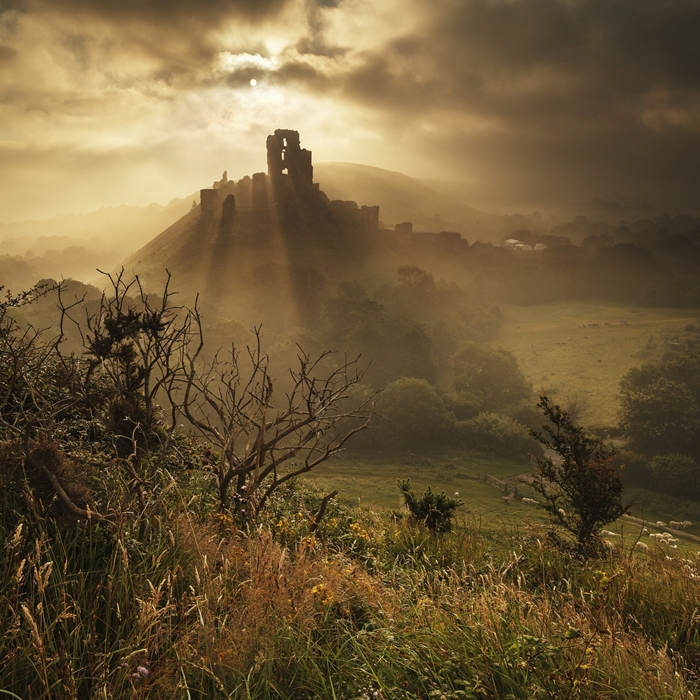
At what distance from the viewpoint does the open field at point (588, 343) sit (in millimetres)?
72812

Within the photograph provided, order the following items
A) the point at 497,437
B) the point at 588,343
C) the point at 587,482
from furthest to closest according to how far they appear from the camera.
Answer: the point at 588,343 < the point at 497,437 < the point at 587,482

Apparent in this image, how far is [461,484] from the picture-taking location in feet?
161

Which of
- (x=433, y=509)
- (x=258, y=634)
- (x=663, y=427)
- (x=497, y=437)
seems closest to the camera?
(x=258, y=634)

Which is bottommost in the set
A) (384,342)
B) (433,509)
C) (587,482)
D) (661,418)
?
(661,418)

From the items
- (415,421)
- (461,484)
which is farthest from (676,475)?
(415,421)

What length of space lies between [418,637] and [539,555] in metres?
3.62

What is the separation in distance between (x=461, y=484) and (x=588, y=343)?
51.6 metres

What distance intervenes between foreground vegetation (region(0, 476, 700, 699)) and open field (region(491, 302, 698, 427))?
67.6 meters

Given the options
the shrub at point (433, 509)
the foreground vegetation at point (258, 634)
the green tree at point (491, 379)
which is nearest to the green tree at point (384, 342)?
the green tree at point (491, 379)

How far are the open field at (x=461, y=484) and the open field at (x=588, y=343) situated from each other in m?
16.0

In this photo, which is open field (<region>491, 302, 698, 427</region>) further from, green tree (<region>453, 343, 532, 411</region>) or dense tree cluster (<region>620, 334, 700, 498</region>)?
green tree (<region>453, 343, 532, 411</region>)

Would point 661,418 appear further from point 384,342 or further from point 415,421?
point 384,342

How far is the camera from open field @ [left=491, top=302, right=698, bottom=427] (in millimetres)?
72812

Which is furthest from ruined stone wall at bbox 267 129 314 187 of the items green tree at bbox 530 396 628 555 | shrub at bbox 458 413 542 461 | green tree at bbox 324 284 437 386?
green tree at bbox 530 396 628 555
